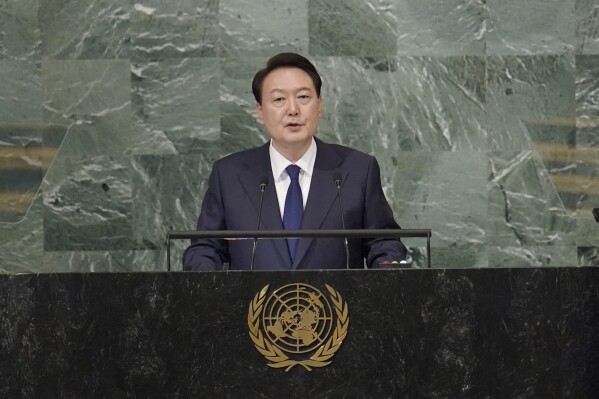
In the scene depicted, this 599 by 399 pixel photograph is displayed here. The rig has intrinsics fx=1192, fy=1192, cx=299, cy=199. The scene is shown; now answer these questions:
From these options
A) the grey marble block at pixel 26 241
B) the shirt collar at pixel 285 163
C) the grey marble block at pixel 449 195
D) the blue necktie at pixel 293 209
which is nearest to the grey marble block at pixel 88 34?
the grey marble block at pixel 26 241

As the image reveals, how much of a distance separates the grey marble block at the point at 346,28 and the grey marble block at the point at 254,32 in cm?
7

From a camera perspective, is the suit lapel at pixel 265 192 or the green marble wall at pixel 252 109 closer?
the suit lapel at pixel 265 192

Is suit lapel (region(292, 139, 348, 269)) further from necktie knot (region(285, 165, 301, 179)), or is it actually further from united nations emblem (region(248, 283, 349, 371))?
united nations emblem (region(248, 283, 349, 371))

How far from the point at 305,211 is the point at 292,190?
12 centimetres

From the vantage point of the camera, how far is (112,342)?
140 inches

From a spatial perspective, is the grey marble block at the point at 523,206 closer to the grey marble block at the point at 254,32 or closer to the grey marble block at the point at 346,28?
the grey marble block at the point at 346,28

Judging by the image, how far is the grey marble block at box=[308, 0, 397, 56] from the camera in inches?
266

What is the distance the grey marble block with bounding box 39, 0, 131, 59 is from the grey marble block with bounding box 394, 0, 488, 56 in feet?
5.24

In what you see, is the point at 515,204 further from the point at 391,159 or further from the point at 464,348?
the point at 464,348

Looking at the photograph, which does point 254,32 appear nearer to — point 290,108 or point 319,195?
point 290,108

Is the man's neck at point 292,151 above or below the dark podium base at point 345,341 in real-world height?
above

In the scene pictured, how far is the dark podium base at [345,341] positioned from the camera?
11.5 ft

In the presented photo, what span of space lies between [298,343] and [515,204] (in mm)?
3485

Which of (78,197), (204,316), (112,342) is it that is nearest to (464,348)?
(204,316)
